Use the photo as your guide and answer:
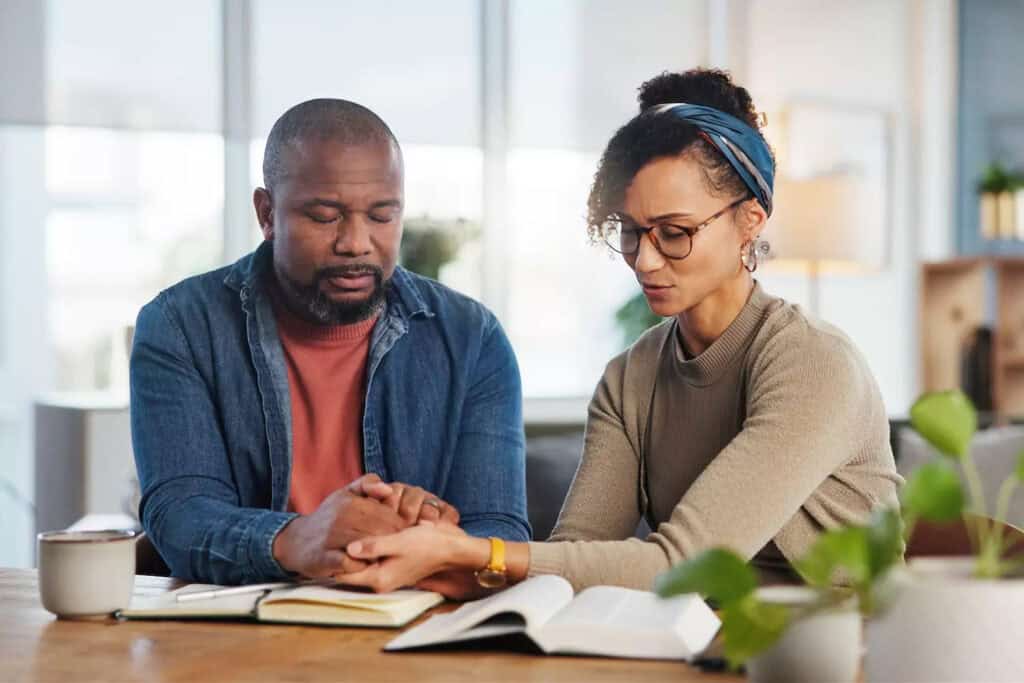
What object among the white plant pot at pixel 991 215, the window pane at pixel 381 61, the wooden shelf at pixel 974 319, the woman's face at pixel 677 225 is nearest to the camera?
the woman's face at pixel 677 225

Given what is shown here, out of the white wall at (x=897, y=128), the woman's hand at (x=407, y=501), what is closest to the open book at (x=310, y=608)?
the woman's hand at (x=407, y=501)

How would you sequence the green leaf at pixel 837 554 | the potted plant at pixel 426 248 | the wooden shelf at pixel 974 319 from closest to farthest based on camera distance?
the green leaf at pixel 837 554 → the potted plant at pixel 426 248 → the wooden shelf at pixel 974 319

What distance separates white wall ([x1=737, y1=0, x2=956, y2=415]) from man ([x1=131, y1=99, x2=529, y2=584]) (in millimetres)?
4083

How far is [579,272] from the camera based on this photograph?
18.7 ft

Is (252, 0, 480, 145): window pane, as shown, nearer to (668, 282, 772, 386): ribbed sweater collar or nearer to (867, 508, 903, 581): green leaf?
(668, 282, 772, 386): ribbed sweater collar

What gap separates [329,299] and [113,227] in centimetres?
323

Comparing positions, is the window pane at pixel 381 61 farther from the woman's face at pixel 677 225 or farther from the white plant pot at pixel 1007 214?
the woman's face at pixel 677 225

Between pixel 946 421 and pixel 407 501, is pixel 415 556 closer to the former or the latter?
pixel 407 501

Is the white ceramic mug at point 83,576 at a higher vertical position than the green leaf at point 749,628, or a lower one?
lower

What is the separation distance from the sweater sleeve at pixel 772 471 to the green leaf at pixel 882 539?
0.75 meters

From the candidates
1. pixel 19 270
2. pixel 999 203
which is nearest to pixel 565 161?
pixel 999 203

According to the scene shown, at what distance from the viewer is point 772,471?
5.27 feet

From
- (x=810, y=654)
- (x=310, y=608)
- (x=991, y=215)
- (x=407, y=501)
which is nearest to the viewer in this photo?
(x=810, y=654)

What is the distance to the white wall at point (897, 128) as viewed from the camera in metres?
6.03
